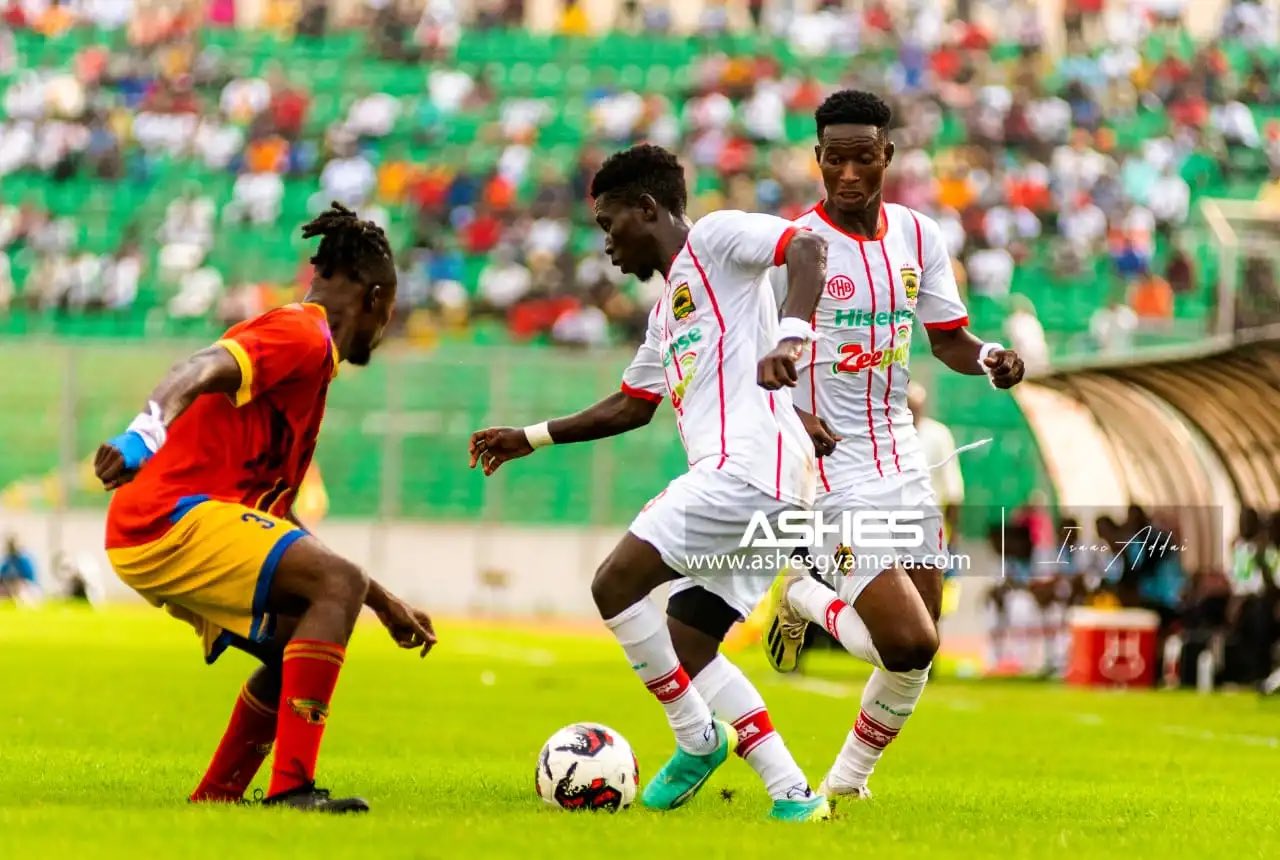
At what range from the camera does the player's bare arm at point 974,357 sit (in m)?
8.22

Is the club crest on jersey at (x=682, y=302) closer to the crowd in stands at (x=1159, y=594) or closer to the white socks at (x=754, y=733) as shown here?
the white socks at (x=754, y=733)

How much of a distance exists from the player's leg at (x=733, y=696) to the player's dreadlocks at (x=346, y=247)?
1652 mm

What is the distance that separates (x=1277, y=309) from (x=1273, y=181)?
17.8m

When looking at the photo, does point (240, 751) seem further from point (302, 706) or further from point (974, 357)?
point (974, 357)

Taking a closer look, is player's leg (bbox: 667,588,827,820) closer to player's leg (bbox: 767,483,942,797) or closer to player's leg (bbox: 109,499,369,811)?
player's leg (bbox: 767,483,942,797)

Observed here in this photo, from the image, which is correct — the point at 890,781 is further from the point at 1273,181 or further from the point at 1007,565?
the point at 1273,181

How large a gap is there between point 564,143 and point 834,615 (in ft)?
105

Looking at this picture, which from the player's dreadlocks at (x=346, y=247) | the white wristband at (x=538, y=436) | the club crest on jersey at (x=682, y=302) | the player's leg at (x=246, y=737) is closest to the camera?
the player's leg at (x=246, y=737)

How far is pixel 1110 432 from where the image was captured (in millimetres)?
21969

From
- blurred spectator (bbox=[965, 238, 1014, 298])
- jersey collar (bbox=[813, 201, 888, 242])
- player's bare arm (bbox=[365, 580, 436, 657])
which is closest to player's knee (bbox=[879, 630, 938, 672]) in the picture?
jersey collar (bbox=[813, 201, 888, 242])

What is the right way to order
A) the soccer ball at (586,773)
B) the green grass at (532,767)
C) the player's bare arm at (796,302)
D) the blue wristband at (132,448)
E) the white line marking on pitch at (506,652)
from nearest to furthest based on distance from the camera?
1. the blue wristband at (132,448)
2. the green grass at (532,767)
3. the player's bare arm at (796,302)
4. the soccer ball at (586,773)
5. the white line marking on pitch at (506,652)

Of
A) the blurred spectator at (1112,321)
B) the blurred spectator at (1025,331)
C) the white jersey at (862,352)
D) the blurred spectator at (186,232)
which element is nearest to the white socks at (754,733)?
the white jersey at (862,352)

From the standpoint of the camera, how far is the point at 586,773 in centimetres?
784

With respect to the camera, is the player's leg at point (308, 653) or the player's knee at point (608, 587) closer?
the player's leg at point (308, 653)
